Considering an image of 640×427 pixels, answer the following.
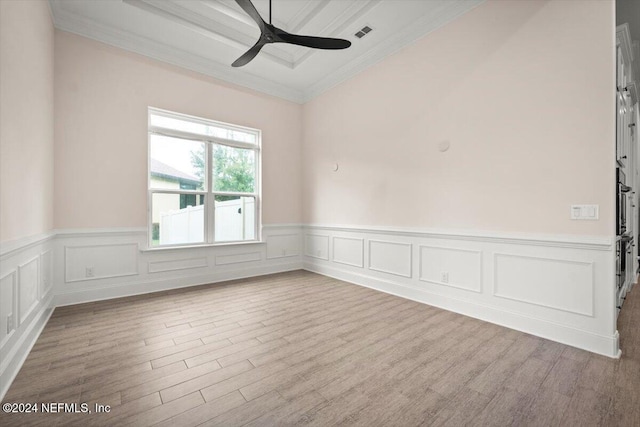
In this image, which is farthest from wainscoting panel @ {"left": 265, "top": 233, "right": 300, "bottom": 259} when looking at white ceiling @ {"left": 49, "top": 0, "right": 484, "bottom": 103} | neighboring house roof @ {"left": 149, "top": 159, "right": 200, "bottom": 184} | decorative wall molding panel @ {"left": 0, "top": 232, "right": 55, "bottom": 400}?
decorative wall molding panel @ {"left": 0, "top": 232, "right": 55, "bottom": 400}

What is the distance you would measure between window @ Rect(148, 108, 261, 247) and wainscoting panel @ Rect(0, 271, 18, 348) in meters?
1.92

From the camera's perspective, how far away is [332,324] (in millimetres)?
2844

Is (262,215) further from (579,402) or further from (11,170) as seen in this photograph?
(579,402)

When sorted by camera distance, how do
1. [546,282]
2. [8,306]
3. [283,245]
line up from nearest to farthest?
1. [8,306]
2. [546,282]
3. [283,245]

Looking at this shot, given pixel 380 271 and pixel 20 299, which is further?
pixel 380 271

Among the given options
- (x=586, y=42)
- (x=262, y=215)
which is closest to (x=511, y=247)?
(x=586, y=42)

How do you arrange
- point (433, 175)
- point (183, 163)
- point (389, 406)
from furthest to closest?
point (183, 163) → point (433, 175) → point (389, 406)

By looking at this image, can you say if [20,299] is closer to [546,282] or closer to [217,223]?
[217,223]

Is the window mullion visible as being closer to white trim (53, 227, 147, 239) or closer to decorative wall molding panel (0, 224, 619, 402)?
decorative wall molding panel (0, 224, 619, 402)

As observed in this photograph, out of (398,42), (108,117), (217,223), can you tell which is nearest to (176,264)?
(217,223)

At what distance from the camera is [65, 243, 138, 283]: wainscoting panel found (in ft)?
11.3

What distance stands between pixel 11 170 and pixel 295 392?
2.42 meters

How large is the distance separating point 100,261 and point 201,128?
7.41ft

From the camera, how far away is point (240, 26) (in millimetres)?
3758
